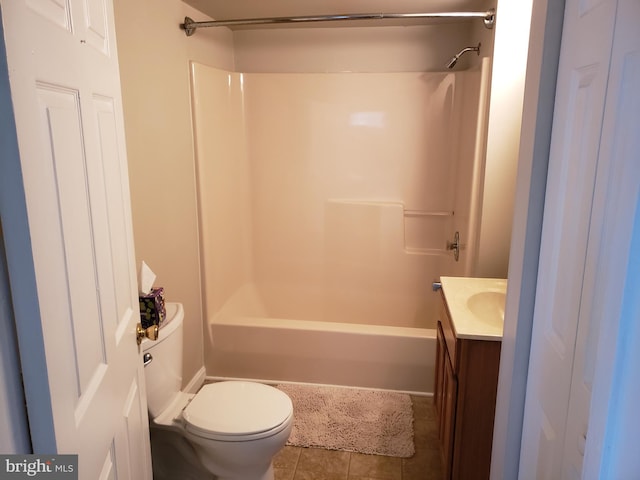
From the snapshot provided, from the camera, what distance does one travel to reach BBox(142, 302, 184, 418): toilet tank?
1.70m

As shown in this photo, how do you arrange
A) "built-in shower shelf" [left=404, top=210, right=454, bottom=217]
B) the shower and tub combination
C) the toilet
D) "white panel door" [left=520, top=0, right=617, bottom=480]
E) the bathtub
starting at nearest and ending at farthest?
"white panel door" [left=520, top=0, right=617, bottom=480] → the toilet → the bathtub → the shower and tub combination → "built-in shower shelf" [left=404, top=210, right=454, bottom=217]

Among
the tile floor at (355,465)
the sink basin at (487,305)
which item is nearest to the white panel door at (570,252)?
the sink basin at (487,305)

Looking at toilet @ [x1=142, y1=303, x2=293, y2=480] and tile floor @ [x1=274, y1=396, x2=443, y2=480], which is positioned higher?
toilet @ [x1=142, y1=303, x2=293, y2=480]

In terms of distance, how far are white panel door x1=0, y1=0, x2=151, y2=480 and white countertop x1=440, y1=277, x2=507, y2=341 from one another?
41.8 inches

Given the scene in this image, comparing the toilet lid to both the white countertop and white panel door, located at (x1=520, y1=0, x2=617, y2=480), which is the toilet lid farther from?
white panel door, located at (x1=520, y1=0, x2=617, y2=480)

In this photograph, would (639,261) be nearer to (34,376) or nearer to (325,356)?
(34,376)

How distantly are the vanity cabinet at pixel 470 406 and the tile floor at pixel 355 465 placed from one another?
0.41 meters

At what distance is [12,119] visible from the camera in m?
0.62

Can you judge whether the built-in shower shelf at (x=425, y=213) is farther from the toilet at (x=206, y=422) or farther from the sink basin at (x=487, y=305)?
the toilet at (x=206, y=422)

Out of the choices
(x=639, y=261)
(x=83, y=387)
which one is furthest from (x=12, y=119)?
(x=639, y=261)

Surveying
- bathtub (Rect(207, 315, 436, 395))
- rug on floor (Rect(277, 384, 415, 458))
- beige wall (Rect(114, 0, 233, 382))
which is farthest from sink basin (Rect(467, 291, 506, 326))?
beige wall (Rect(114, 0, 233, 382))

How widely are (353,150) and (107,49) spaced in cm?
224

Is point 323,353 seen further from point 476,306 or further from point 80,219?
point 80,219

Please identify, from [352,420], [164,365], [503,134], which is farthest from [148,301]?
[503,134]
